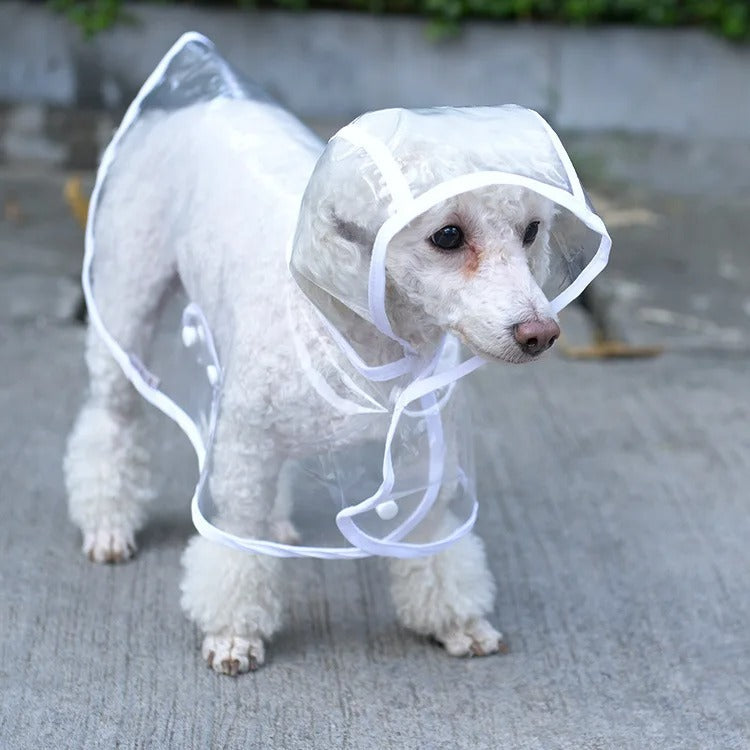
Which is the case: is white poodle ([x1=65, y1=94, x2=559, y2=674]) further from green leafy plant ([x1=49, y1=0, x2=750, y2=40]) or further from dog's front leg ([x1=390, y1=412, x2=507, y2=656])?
green leafy plant ([x1=49, y1=0, x2=750, y2=40])

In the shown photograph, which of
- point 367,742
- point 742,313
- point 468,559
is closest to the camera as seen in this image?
point 367,742

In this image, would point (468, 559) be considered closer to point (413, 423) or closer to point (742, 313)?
point (413, 423)

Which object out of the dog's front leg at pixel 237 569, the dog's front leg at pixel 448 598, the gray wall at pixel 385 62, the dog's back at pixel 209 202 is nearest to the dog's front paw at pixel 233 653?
the dog's front leg at pixel 237 569

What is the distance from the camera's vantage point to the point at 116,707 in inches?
109

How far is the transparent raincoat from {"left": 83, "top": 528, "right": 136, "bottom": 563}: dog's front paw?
0.39 metres

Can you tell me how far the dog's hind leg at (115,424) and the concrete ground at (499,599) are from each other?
0.08 metres

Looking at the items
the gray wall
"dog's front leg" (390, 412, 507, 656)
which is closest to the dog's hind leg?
"dog's front leg" (390, 412, 507, 656)

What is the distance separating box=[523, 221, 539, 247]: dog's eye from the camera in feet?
8.12

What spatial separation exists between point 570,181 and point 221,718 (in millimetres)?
1255

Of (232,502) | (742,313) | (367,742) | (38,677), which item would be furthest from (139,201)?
(742,313)

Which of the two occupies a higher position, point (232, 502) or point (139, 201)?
point (139, 201)

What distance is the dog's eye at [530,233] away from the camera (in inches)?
97.4

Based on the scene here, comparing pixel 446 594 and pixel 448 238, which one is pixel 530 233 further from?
pixel 446 594

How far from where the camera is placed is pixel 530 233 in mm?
2490
